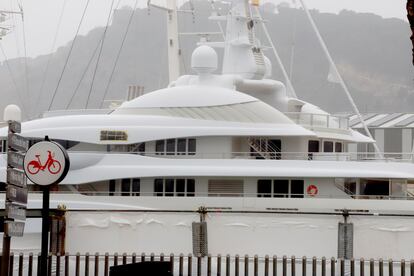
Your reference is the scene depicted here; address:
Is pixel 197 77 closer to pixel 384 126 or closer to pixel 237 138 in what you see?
pixel 237 138

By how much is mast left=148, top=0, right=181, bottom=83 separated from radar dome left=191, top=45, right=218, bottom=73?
5.30 meters

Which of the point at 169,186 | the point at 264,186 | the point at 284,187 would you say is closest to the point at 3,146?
the point at 169,186

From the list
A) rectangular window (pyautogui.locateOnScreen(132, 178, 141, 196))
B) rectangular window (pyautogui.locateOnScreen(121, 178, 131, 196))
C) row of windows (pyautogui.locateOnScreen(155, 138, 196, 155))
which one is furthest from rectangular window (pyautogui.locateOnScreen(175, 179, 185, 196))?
rectangular window (pyautogui.locateOnScreen(121, 178, 131, 196))

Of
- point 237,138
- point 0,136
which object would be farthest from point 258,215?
point 0,136

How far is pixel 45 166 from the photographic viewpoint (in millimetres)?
15984

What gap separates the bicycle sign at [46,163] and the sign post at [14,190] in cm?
147

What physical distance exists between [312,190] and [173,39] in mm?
13753

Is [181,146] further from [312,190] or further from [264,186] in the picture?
[312,190]

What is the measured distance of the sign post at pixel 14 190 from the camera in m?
13.5

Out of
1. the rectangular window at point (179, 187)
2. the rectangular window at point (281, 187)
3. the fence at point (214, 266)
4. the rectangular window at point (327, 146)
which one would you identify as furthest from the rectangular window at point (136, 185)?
the fence at point (214, 266)

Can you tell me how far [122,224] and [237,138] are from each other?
11706 mm

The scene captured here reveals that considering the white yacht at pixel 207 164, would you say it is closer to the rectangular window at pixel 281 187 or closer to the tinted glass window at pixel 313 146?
the rectangular window at pixel 281 187

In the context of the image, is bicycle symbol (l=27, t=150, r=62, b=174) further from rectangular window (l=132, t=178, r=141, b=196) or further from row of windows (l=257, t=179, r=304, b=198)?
row of windows (l=257, t=179, r=304, b=198)

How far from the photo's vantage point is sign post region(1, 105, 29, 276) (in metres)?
13.5
